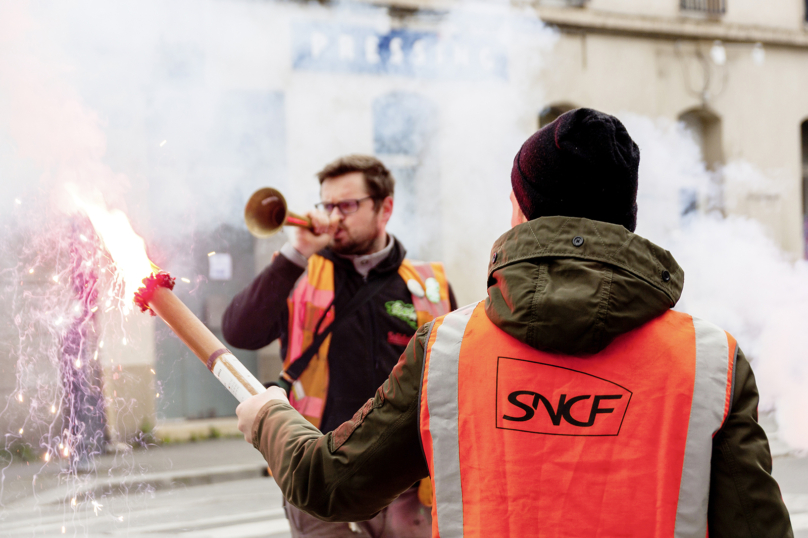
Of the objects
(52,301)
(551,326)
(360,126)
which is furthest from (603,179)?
(360,126)

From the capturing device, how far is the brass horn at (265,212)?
3.07 meters

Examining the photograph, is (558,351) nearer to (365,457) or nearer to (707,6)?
(365,457)

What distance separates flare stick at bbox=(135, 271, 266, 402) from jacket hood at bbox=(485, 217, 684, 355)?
63 cm

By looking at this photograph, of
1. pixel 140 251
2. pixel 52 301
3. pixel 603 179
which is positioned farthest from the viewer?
pixel 52 301

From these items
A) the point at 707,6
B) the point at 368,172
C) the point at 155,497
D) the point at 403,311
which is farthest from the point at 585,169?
the point at 707,6

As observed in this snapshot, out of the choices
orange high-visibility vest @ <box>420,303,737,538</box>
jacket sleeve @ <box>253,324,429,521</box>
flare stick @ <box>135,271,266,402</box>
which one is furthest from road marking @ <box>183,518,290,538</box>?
orange high-visibility vest @ <box>420,303,737,538</box>

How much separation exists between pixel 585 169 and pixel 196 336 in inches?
38.5

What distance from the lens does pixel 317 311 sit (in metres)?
2.88

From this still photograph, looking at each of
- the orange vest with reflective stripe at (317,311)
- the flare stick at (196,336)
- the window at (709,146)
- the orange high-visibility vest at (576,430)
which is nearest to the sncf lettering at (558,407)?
the orange high-visibility vest at (576,430)

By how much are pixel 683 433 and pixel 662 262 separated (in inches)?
11.1

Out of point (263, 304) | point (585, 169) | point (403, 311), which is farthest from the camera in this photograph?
point (403, 311)

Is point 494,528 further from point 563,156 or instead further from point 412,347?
point 563,156

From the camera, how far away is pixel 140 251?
76.0 inches

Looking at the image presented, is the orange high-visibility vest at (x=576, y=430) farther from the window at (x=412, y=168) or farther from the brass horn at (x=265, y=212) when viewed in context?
the window at (x=412, y=168)
